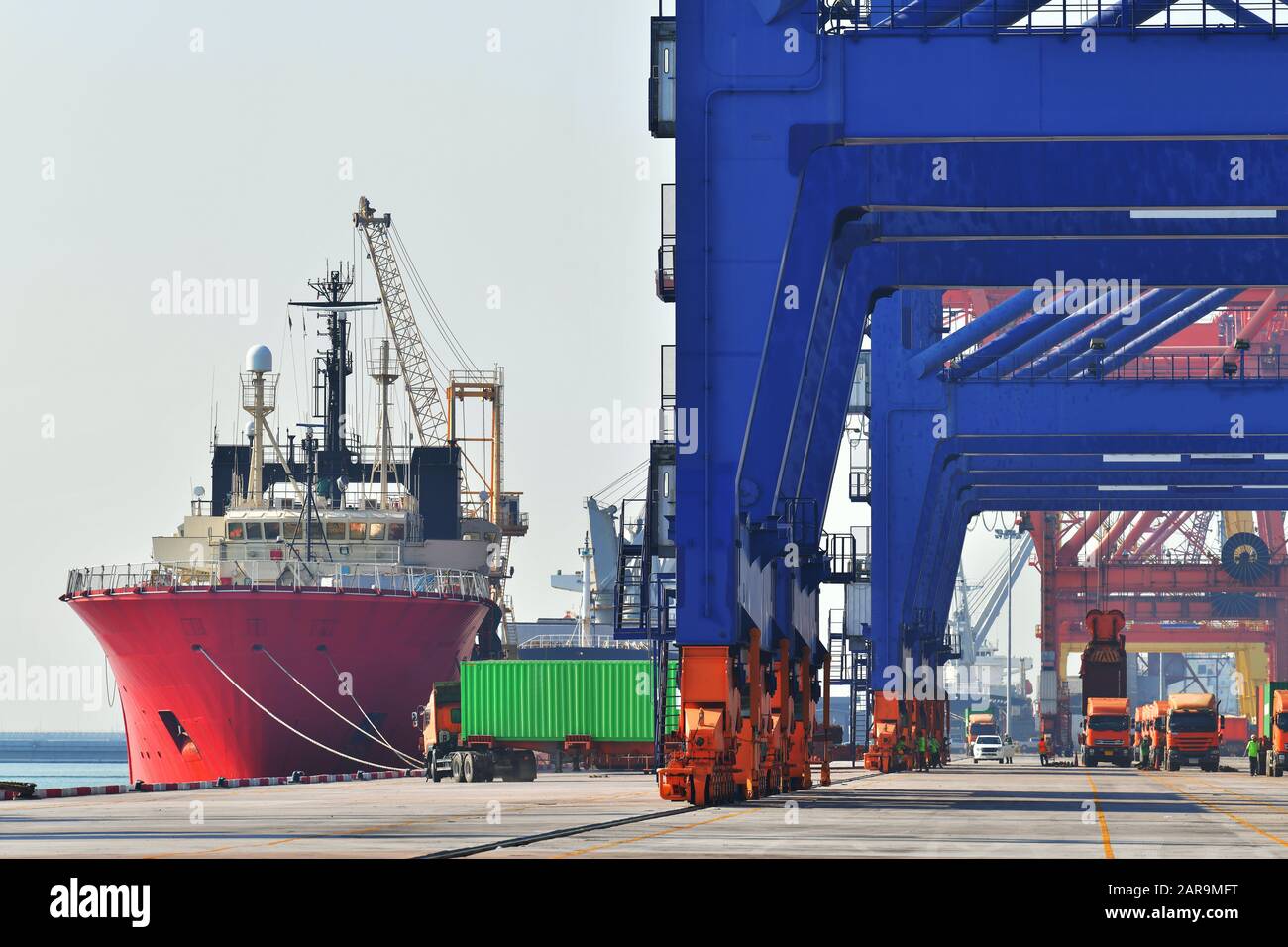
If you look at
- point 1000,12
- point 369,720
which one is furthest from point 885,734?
point 1000,12

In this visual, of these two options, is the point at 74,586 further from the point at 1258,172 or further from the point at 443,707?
the point at 1258,172

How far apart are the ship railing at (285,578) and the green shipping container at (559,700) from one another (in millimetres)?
4400

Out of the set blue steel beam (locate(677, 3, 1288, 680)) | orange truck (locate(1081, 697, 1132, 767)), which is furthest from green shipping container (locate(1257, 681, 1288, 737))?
blue steel beam (locate(677, 3, 1288, 680))

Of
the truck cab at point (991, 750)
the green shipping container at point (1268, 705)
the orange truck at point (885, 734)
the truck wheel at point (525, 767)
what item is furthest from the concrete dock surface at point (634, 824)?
the truck cab at point (991, 750)

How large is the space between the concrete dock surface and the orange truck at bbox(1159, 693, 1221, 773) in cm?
3286

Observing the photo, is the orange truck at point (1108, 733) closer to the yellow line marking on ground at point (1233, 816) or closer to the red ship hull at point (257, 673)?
the red ship hull at point (257, 673)

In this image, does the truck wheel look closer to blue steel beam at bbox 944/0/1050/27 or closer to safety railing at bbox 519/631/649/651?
blue steel beam at bbox 944/0/1050/27

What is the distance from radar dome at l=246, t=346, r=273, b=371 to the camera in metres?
71.5

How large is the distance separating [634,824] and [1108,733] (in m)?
59.8

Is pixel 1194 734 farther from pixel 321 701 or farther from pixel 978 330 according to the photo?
pixel 321 701

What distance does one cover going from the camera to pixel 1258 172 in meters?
31.3

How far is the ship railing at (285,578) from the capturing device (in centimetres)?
5975
